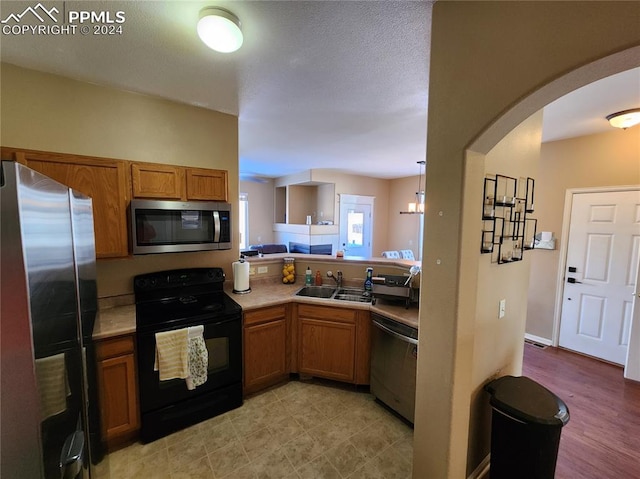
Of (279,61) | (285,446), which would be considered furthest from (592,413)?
(279,61)

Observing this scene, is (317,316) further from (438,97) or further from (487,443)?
(438,97)

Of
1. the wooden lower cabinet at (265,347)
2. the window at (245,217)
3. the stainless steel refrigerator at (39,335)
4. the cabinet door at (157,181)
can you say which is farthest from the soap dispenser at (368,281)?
the window at (245,217)

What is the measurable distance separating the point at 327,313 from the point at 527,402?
152cm

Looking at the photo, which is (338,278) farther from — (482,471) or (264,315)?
(482,471)

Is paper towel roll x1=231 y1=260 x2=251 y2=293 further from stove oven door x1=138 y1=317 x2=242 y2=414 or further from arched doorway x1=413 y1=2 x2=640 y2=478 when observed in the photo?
arched doorway x1=413 y1=2 x2=640 y2=478

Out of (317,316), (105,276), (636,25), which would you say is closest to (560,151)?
(636,25)

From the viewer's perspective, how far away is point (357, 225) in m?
7.03

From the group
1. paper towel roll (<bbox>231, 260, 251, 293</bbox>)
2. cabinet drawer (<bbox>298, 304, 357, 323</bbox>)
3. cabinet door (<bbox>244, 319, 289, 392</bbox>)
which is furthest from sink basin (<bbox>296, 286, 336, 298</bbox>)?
paper towel roll (<bbox>231, 260, 251, 293</bbox>)

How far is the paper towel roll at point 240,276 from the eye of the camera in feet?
9.04

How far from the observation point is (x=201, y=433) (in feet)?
6.88

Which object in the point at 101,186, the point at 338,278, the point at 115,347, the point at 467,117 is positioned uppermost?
the point at 467,117

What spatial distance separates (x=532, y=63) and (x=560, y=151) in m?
3.34

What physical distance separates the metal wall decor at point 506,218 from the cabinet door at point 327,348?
1348 mm

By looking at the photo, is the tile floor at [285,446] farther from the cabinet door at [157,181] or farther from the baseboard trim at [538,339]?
the baseboard trim at [538,339]
